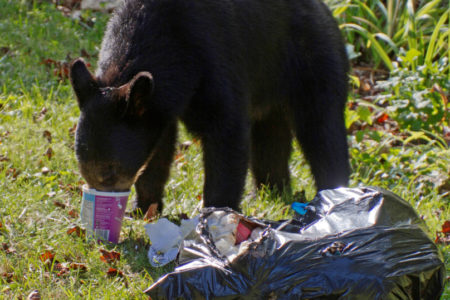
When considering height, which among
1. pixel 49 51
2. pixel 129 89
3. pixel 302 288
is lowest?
pixel 49 51

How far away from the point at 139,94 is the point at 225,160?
28.3 inches

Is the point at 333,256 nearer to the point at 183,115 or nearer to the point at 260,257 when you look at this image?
the point at 260,257

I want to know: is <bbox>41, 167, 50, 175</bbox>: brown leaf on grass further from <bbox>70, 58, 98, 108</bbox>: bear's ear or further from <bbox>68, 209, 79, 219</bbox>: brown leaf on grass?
<bbox>70, 58, 98, 108</bbox>: bear's ear

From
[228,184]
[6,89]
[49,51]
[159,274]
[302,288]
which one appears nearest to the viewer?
[302,288]

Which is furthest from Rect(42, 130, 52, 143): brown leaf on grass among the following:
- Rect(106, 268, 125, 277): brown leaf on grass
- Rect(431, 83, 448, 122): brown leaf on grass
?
Rect(431, 83, 448, 122): brown leaf on grass

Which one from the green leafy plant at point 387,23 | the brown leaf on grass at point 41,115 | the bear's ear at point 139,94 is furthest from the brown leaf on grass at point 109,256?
the green leafy plant at point 387,23

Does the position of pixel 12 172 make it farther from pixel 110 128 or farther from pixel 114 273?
pixel 114 273

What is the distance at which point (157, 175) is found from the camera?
4.38 m

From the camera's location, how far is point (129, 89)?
11.1ft

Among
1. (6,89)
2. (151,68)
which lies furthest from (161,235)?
(6,89)

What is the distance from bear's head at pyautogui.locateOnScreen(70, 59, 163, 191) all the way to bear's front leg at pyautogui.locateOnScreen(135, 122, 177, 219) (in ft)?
→ 1.92

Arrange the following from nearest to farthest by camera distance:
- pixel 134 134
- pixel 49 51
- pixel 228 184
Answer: pixel 134 134 → pixel 228 184 → pixel 49 51

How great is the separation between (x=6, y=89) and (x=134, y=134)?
2.73 meters

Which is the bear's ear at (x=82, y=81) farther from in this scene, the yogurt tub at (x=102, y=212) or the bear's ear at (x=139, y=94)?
the yogurt tub at (x=102, y=212)
